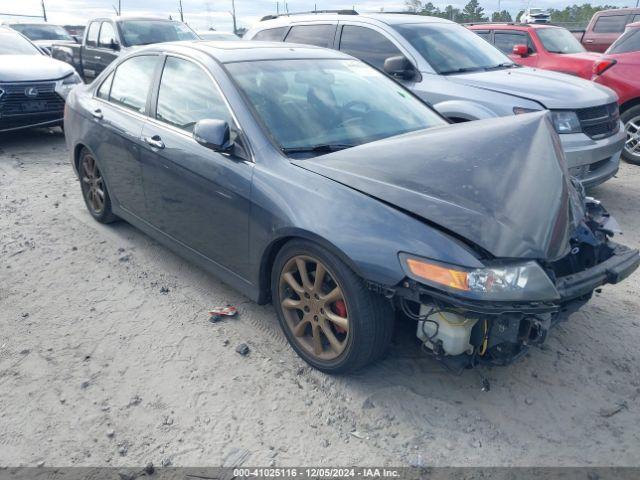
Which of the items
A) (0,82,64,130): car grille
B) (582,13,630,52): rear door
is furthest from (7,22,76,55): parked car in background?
(582,13,630,52): rear door

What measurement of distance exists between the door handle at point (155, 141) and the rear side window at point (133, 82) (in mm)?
366

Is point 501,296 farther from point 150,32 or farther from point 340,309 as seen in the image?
point 150,32

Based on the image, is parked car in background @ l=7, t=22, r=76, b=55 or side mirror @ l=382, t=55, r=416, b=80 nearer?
side mirror @ l=382, t=55, r=416, b=80

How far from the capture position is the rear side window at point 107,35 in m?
10.7

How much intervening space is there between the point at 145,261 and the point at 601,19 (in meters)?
12.7

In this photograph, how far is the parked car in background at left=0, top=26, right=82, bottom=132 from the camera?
7613mm

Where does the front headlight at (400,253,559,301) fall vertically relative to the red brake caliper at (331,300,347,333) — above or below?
above

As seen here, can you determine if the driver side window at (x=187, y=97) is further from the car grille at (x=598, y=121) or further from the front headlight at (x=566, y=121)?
the car grille at (x=598, y=121)

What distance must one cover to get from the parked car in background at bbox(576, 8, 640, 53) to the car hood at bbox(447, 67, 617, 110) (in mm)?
7767

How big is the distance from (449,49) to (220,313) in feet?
14.5

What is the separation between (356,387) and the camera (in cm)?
289

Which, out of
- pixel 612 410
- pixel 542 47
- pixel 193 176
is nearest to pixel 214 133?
pixel 193 176

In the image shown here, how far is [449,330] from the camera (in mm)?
2605

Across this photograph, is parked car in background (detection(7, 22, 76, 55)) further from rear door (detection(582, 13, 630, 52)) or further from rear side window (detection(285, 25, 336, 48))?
rear door (detection(582, 13, 630, 52))
